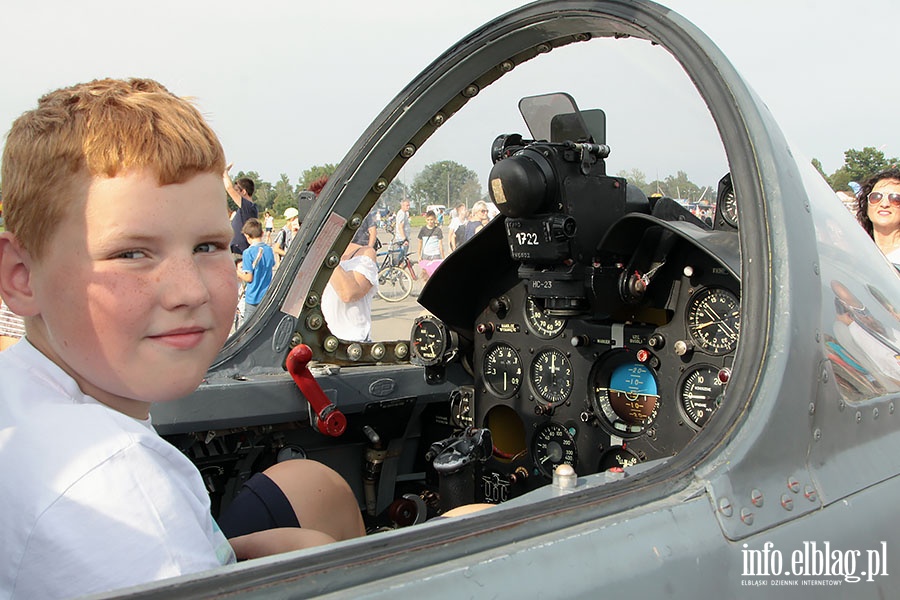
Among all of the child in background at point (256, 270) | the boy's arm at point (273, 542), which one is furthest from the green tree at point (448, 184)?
the child in background at point (256, 270)

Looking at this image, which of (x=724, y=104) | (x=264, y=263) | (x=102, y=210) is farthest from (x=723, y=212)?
(x=264, y=263)

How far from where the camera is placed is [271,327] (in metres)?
2.35

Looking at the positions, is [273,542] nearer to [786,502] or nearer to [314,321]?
[786,502]

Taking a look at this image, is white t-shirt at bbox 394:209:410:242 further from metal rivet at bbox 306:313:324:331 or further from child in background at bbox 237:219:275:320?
child in background at bbox 237:219:275:320

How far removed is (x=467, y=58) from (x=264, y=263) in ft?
11.1

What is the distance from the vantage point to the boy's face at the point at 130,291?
766 millimetres

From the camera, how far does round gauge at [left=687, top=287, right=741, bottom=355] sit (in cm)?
200

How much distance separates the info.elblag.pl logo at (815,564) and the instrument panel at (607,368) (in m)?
→ 0.75

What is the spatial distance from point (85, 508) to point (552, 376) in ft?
6.30

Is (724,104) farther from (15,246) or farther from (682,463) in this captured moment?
(15,246)

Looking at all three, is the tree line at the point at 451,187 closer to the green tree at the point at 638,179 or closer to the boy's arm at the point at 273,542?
the green tree at the point at 638,179

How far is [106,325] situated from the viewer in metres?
0.77

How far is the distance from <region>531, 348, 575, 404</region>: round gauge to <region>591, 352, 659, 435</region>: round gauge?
0.11 metres

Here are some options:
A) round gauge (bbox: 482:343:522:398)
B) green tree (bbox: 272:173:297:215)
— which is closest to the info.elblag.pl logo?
round gauge (bbox: 482:343:522:398)
